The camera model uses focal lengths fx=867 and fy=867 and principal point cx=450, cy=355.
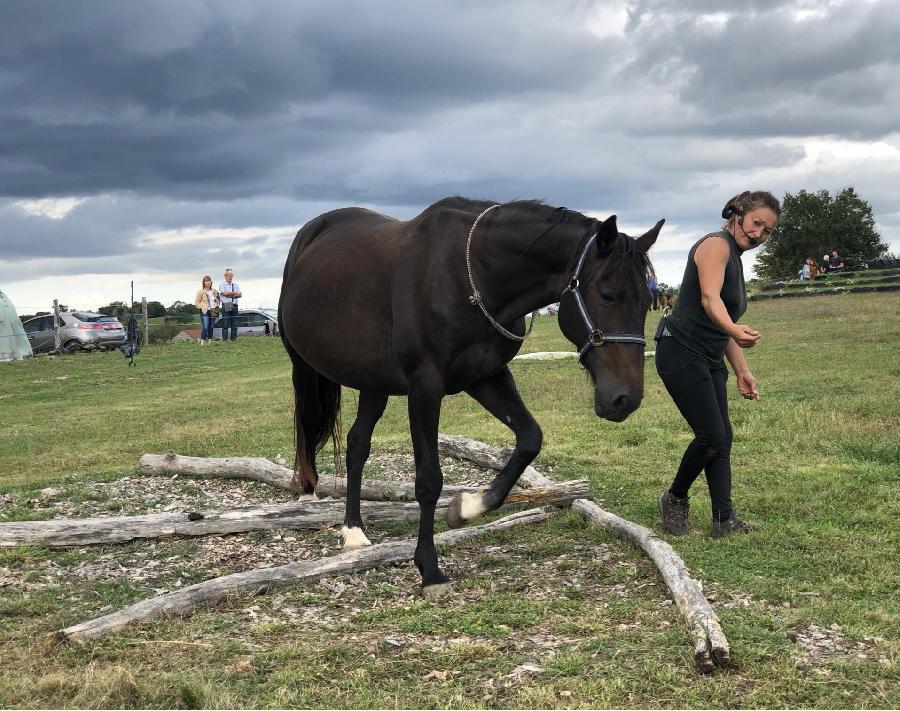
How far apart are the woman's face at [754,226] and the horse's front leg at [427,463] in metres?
2.38

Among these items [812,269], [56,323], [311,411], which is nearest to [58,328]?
[56,323]

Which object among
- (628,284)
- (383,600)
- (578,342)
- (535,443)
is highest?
(628,284)

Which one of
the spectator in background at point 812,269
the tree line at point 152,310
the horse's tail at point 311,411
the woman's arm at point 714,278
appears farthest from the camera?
the spectator in background at point 812,269

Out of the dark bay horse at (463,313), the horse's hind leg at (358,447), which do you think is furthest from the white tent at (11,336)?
the dark bay horse at (463,313)

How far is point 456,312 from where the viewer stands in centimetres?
541

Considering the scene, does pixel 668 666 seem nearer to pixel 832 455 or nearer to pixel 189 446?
pixel 832 455

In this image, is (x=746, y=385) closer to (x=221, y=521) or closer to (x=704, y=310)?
(x=704, y=310)

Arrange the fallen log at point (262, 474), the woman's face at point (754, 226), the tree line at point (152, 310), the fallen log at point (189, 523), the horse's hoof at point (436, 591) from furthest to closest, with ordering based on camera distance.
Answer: the tree line at point (152, 310) → the fallen log at point (262, 474) → the fallen log at point (189, 523) → the woman's face at point (754, 226) → the horse's hoof at point (436, 591)

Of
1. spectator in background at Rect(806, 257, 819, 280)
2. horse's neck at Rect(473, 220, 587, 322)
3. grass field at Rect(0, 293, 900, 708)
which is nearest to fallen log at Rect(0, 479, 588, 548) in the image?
grass field at Rect(0, 293, 900, 708)

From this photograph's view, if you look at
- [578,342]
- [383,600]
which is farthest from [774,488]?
[383,600]

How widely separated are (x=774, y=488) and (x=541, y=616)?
369 cm

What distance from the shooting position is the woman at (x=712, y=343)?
233 inches

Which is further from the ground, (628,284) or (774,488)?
(628,284)

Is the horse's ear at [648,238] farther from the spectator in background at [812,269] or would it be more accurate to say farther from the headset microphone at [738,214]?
the spectator in background at [812,269]
